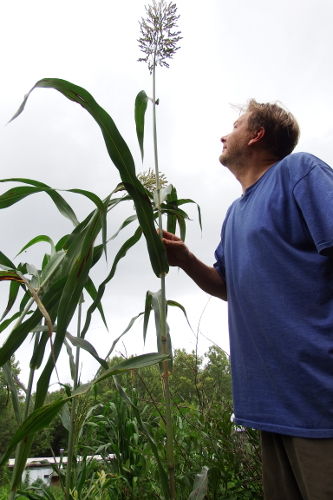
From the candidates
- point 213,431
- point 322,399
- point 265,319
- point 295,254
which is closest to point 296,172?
point 295,254

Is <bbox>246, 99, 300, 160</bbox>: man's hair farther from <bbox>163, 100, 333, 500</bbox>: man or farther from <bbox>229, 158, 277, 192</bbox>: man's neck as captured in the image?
<bbox>163, 100, 333, 500</bbox>: man

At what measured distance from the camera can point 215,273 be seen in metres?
1.28

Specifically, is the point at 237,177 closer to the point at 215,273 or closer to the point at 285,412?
the point at 215,273

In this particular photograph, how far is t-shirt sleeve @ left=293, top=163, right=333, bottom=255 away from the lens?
827 mm

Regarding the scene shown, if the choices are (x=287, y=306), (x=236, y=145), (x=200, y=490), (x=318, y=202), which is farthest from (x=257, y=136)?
(x=200, y=490)

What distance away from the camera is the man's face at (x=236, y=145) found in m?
1.29

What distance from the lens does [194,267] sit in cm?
123

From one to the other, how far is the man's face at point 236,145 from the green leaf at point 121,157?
513 mm

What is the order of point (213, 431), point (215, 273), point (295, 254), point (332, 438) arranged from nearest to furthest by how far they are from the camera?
1. point (332, 438)
2. point (295, 254)
3. point (215, 273)
4. point (213, 431)

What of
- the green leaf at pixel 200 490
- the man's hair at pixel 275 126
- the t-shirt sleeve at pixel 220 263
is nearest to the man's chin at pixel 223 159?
the man's hair at pixel 275 126

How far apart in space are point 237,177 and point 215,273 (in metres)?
0.32

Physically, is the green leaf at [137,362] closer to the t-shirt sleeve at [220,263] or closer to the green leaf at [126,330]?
the green leaf at [126,330]

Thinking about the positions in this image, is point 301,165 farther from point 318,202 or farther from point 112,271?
point 112,271

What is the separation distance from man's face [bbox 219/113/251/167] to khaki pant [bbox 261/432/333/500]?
793 millimetres
